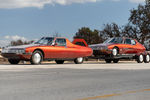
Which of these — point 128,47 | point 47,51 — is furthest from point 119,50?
point 47,51

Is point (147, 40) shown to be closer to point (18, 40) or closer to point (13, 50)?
point (18, 40)

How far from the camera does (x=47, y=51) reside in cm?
1697

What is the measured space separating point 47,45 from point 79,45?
2.78m

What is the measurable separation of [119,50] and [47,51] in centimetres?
604

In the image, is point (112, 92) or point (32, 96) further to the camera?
point (112, 92)

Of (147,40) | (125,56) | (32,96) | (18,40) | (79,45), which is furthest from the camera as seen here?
(18,40)

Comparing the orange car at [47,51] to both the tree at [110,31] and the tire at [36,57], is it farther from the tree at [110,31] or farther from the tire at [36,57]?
the tree at [110,31]

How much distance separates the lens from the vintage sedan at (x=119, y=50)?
67.4 ft

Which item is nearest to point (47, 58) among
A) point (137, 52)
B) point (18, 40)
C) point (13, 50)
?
point (13, 50)

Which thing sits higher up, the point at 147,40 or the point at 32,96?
the point at 147,40

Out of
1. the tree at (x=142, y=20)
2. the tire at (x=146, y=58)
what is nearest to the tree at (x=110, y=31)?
the tree at (x=142, y=20)

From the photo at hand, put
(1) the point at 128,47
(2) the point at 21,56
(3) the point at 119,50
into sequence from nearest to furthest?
(2) the point at 21,56
(3) the point at 119,50
(1) the point at 128,47

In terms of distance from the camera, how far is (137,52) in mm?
22625

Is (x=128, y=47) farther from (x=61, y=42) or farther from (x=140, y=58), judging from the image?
(x=61, y=42)
